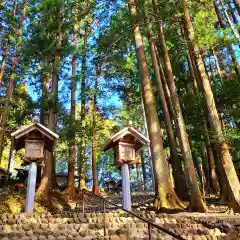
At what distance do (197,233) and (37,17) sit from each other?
13.6m

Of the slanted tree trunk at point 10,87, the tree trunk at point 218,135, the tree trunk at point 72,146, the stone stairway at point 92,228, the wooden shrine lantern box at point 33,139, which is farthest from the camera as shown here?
the tree trunk at point 72,146

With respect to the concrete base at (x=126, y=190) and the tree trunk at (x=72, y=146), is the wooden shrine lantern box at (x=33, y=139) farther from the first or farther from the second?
the tree trunk at (x=72, y=146)

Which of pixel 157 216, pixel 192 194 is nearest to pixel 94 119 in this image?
pixel 192 194

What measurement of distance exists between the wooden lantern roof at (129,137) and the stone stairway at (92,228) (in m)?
2.28

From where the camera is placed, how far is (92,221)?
6309 mm

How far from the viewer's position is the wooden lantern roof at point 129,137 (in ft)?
25.7

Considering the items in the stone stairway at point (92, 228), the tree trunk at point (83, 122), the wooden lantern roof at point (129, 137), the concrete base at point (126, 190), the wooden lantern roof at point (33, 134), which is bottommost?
the stone stairway at point (92, 228)

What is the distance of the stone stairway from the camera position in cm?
519

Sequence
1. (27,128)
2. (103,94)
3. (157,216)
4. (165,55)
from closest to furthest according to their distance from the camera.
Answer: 1. (157,216)
2. (27,128)
3. (165,55)
4. (103,94)

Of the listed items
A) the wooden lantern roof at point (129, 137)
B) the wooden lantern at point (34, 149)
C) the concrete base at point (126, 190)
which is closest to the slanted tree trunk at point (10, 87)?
the wooden lantern at point (34, 149)

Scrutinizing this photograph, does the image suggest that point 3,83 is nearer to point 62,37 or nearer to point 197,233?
point 62,37

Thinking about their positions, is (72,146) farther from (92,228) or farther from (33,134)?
(92,228)

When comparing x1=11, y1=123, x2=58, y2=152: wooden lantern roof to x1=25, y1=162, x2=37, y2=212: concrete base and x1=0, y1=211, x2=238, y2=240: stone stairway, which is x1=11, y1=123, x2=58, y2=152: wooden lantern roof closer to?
x1=25, y1=162, x2=37, y2=212: concrete base

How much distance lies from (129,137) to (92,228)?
316cm
